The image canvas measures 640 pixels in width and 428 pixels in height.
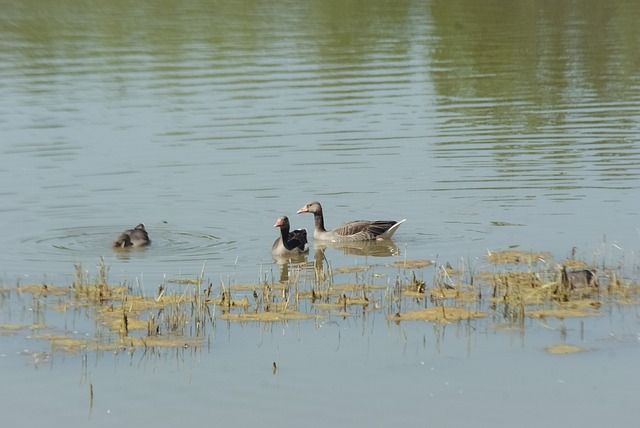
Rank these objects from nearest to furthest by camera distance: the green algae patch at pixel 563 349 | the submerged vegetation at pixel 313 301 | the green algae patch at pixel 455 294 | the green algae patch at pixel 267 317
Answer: the green algae patch at pixel 563 349 < the submerged vegetation at pixel 313 301 < the green algae patch at pixel 267 317 < the green algae patch at pixel 455 294

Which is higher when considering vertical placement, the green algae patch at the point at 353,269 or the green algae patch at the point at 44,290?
the green algae patch at the point at 353,269

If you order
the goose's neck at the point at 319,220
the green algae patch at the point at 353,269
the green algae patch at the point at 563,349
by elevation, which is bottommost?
the green algae patch at the point at 563,349

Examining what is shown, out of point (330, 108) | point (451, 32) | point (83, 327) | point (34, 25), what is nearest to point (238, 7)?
point (34, 25)

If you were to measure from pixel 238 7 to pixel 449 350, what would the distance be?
45.1 metres

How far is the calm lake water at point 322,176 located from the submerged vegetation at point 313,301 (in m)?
0.31

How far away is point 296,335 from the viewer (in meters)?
14.9

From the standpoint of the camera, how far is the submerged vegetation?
14969 mm

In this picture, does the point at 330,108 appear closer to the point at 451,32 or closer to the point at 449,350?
the point at 451,32

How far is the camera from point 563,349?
14.1 m

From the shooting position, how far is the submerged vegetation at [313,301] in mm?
14969

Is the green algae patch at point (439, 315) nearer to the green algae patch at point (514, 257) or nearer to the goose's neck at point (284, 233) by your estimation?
the green algae patch at point (514, 257)

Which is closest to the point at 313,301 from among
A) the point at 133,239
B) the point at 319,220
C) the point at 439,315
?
the point at 439,315

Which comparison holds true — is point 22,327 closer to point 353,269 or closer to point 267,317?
point 267,317

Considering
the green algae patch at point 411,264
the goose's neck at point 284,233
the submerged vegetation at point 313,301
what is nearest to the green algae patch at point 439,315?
the submerged vegetation at point 313,301
